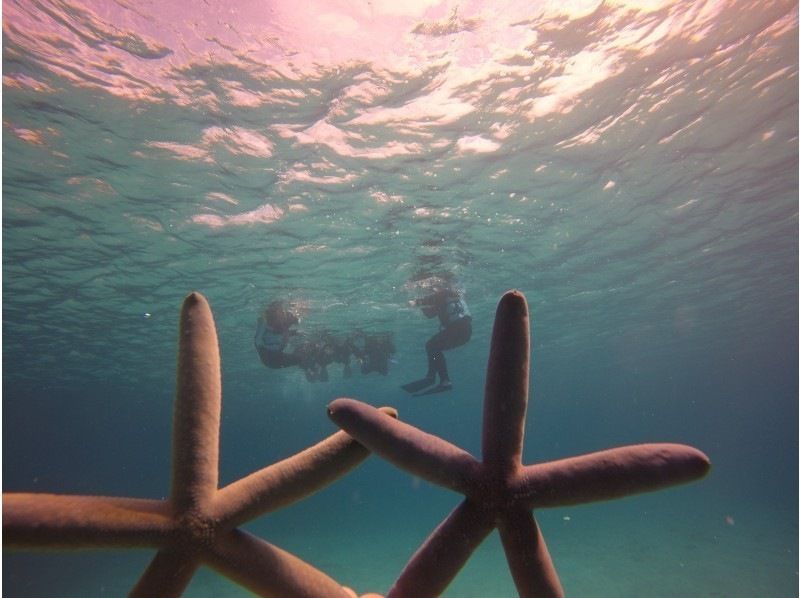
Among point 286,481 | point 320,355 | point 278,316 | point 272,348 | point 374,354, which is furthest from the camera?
point 278,316

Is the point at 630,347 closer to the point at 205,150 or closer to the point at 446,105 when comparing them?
the point at 446,105

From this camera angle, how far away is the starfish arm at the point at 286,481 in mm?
2066

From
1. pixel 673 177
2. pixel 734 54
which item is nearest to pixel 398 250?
pixel 673 177

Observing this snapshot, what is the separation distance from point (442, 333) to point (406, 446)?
18.2 m

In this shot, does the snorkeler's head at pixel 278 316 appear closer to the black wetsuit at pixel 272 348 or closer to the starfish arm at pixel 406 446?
the black wetsuit at pixel 272 348

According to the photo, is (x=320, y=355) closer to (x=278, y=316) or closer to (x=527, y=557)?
(x=278, y=316)

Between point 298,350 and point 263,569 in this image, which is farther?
point 298,350

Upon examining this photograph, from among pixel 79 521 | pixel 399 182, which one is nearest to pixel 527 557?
pixel 79 521

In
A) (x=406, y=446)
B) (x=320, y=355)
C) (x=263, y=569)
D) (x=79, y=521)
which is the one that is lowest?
(x=263, y=569)

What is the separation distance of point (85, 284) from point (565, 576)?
25.5 meters

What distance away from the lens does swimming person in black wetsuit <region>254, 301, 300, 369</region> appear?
21250 mm

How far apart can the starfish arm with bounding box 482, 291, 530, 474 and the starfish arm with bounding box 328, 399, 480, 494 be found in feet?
0.51

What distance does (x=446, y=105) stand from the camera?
11.3 metres

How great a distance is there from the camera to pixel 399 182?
14.2 meters
